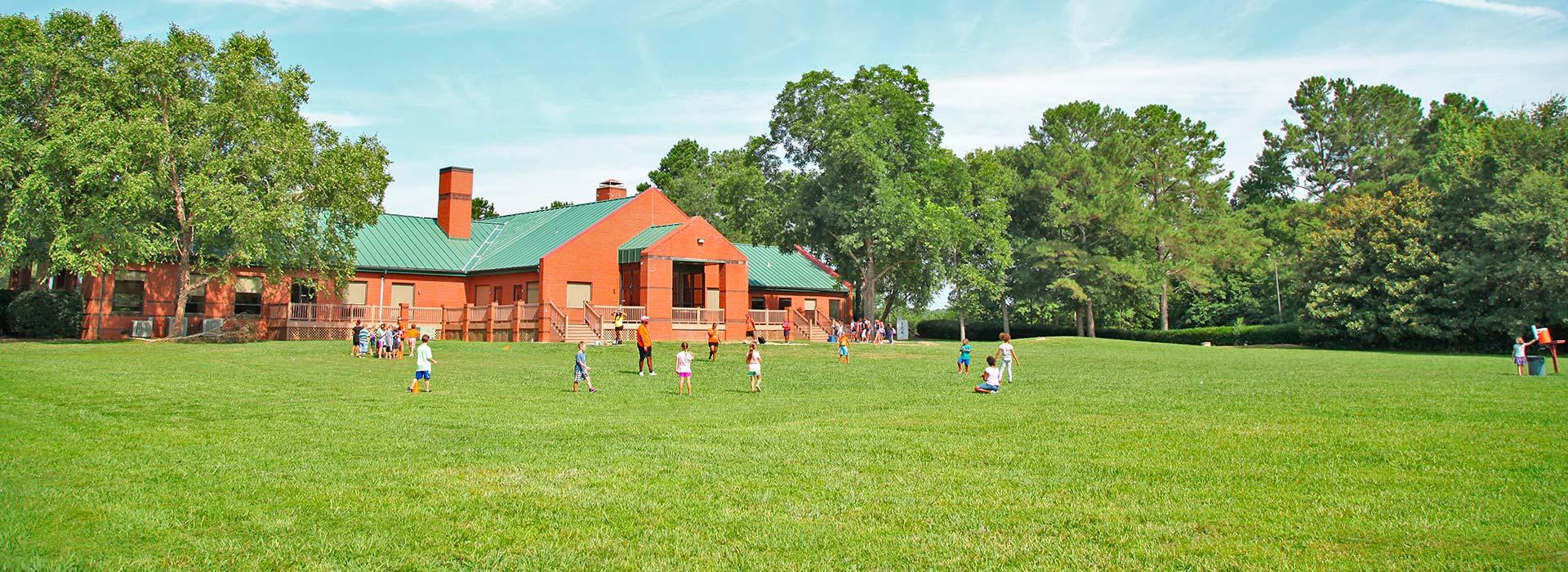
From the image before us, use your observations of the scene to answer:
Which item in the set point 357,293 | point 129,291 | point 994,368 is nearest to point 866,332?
point 357,293

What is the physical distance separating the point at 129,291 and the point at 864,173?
31.6 metres

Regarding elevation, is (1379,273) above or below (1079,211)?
below

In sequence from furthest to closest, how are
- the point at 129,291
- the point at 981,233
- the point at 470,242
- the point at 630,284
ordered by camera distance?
1. the point at 981,233
2. the point at 470,242
3. the point at 630,284
4. the point at 129,291

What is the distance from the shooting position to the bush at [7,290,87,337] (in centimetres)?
4188

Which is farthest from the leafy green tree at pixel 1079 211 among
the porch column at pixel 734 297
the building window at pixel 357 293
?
the building window at pixel 357 293

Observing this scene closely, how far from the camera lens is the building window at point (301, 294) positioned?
47.0 metres

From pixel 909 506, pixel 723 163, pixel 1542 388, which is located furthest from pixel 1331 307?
pixel 909 506

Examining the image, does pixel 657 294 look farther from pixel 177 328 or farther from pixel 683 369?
pixel 683 369

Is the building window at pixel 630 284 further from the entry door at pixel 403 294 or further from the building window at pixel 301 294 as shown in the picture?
the building window at pixel 301 294

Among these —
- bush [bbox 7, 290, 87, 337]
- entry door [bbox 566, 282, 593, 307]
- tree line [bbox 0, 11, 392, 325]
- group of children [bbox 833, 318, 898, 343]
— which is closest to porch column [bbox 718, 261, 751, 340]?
group of children [bbox 833, 318, 898, 343]

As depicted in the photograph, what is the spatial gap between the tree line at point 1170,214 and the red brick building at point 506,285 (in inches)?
216

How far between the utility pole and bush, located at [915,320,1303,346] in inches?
264

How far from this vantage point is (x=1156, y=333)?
220ft

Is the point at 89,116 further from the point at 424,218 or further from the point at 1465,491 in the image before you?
the point at 1465,491
